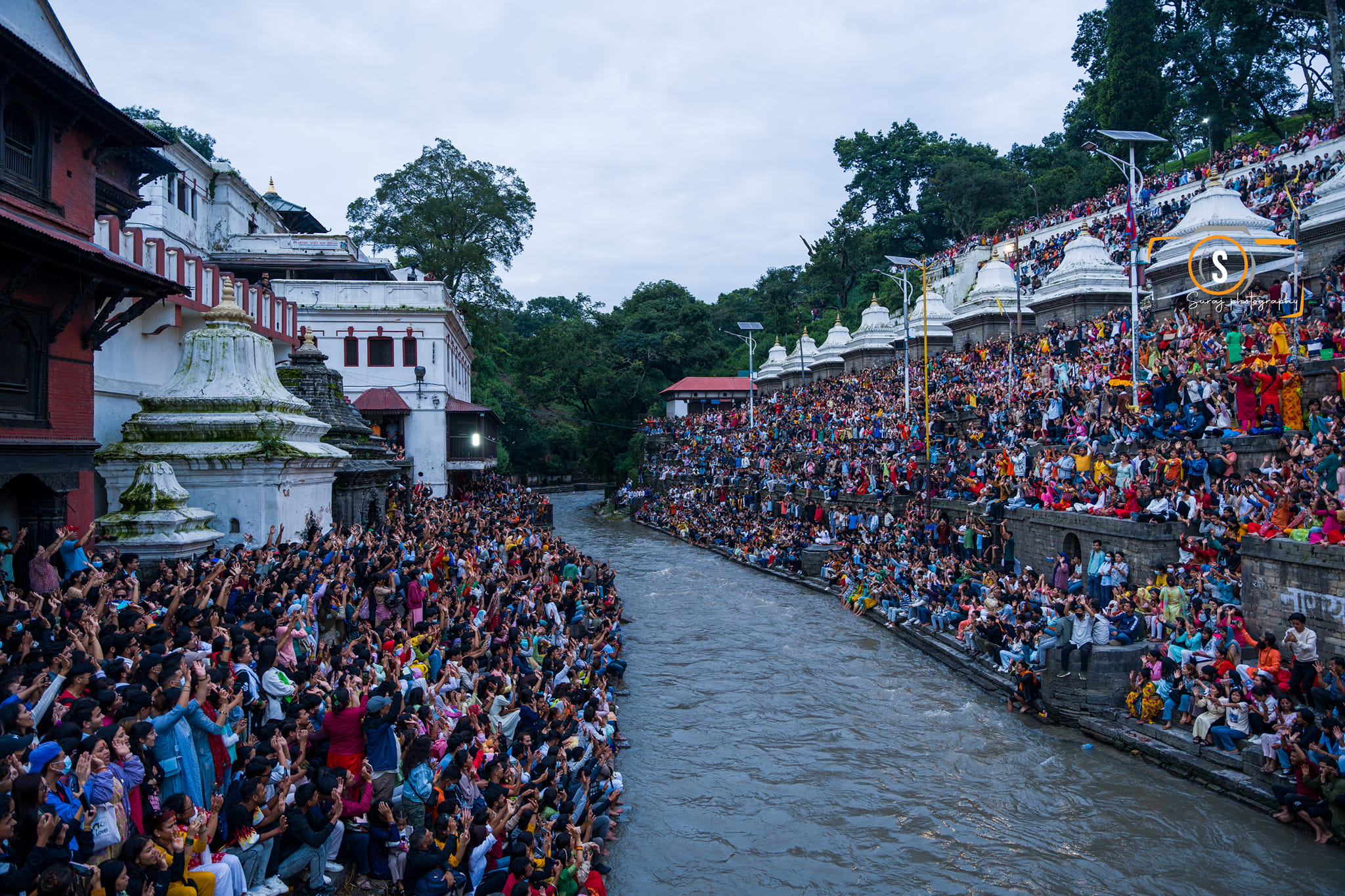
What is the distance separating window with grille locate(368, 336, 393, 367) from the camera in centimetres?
3350

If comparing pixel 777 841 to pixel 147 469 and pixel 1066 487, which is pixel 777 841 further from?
pixel 1066 487

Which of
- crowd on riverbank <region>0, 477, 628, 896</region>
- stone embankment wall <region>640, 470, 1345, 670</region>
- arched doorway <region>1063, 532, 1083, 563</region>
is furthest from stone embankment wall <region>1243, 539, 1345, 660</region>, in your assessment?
crowd on riverbank <region>0, 477, 628, 896</region>

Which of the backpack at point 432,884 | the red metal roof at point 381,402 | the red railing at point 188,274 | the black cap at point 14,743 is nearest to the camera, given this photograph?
the black cap at point 14,743

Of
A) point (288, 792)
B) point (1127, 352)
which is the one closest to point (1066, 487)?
point (1127, 352)

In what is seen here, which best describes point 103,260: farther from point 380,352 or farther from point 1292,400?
point 380,352

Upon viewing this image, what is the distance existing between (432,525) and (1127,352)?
16.9 metres

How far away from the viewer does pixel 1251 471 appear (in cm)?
1443

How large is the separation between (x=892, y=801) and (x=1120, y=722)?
3879mm

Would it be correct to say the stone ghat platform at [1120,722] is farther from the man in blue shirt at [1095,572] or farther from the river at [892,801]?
the man in blue shirt at [1095,572]

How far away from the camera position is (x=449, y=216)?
39.4 metres

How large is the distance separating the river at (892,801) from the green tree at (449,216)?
89.6ft

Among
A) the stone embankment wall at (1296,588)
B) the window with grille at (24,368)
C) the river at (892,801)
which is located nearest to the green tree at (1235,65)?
the stone embankment wall at (1296,588)

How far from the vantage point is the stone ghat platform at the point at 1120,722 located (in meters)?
10.6
